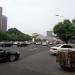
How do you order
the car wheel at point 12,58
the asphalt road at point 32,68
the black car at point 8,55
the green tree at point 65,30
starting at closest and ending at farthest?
the asphalt road at point 32,68 < the black car at point 8,55 < the car wheel at point 12,58 < the green tree at point 65,30

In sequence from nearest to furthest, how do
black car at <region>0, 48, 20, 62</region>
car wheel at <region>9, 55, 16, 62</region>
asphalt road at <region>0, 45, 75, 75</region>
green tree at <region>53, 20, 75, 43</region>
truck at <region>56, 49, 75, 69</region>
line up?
asphalt road at <region>0, 45, 75, 75</region> < truck at <region>56, 49, 75, 69</region> < black car at <region>0, 48, 20, 62</region> < car wheel at <region>9, 55, 16, 62</region> < green tree at <region>53, 20, 75, 43</region>

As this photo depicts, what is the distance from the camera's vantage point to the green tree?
7594cm

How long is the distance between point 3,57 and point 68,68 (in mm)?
5926

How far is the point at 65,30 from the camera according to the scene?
8000 centimetres

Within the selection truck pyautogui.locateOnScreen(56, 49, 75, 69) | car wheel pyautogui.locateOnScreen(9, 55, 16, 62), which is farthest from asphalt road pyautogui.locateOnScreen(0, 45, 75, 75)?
car wheel pyautogui.locateOnScreen(9, 55, 16, 62)

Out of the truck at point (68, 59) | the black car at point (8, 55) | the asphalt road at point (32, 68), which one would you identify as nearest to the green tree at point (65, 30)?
the black car at point (8, 55)

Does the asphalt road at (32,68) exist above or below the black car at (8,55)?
below

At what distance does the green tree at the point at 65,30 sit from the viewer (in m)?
75.9

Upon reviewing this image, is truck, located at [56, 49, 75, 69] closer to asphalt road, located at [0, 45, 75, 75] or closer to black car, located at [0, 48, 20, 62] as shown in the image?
asphalt road, located at [0, 45, 75, 75]

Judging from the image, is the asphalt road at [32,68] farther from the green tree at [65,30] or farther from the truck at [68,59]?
the green tree at [65,30]

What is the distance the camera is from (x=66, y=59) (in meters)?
14.3

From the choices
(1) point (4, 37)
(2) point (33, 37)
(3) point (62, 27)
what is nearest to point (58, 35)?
(3) point (62, 27)

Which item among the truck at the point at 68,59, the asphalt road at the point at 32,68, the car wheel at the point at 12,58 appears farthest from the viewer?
the car wheel at the point at 12,58

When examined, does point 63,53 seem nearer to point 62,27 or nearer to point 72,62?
point 72,62
